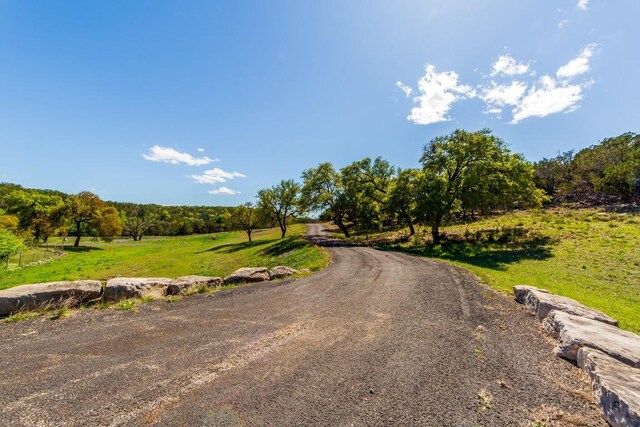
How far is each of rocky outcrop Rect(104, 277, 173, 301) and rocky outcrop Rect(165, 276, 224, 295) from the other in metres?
0.31

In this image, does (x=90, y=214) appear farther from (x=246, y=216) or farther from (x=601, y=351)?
(x=601, y=351)

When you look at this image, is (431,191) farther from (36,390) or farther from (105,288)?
(36,390)

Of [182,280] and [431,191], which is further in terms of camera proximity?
[431,191]

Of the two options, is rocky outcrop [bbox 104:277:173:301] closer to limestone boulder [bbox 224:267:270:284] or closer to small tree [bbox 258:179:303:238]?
limestone boulder [bbox 224:267:270:284]

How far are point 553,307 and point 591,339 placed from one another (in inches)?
101

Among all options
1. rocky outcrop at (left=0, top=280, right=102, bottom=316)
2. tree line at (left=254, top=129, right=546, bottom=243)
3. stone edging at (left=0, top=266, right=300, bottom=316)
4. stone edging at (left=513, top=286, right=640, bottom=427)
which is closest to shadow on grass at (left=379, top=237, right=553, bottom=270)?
tree line at (left=254, top=129, right=546, bottom=243)

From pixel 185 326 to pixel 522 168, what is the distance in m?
34.6

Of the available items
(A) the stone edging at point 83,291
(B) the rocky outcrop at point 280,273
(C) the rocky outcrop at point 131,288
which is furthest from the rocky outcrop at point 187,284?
(B) the rocky outcrop at point 280,273

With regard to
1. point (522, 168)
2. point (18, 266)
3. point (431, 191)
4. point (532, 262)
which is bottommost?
point (18, 266)

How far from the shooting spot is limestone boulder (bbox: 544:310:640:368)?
562 centimetres

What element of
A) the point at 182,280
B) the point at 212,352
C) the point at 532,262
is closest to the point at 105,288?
the point at 182,280

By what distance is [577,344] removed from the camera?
6137 mm

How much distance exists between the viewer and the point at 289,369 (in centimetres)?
586

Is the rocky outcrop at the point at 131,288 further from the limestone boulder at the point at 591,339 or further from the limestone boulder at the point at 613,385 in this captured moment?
the limestone boulder at the point at 591,339
